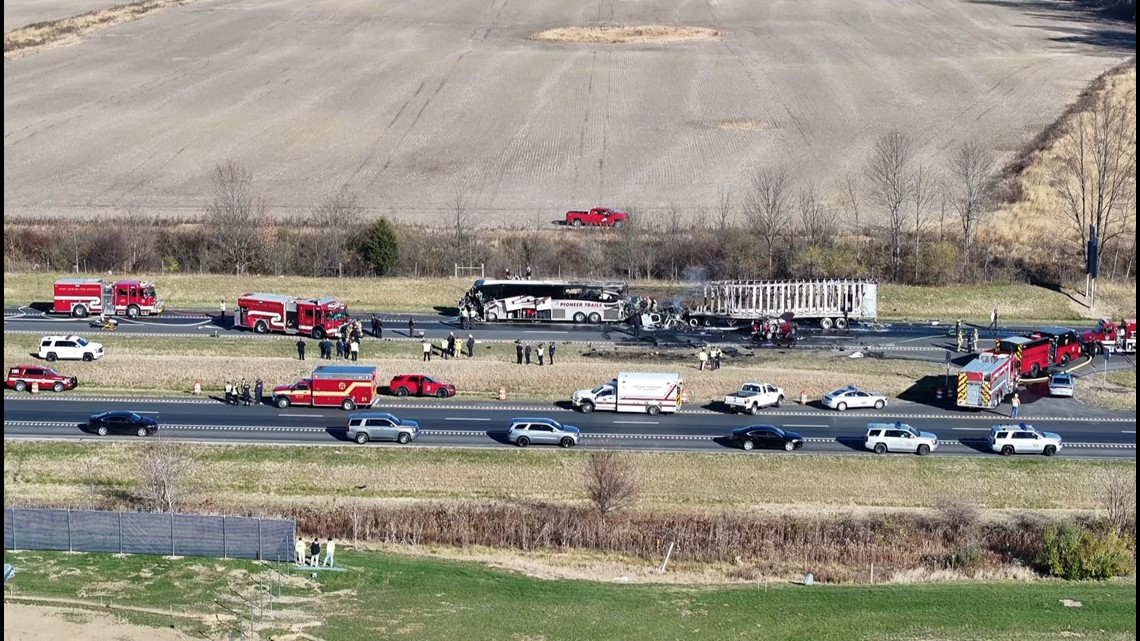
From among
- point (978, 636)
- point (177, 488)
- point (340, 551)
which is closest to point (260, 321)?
point (177, 488)

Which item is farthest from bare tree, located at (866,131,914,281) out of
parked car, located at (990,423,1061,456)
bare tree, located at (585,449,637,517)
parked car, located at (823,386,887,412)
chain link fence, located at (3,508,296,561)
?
chain link fence, located at (3,508,296,561)

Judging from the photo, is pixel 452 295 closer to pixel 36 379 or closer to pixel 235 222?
pixel 235 222

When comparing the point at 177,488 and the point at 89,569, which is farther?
the point at 177,488

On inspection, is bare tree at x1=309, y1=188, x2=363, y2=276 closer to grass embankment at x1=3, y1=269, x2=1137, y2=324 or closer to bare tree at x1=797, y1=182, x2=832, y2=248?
grass embankment at x1=3, y1=269, x2=1137, y2=324

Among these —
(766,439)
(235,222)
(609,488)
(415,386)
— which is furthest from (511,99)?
(609,488)

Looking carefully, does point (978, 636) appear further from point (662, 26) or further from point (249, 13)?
point (249, 13)
